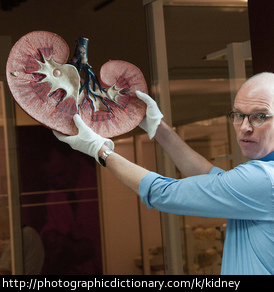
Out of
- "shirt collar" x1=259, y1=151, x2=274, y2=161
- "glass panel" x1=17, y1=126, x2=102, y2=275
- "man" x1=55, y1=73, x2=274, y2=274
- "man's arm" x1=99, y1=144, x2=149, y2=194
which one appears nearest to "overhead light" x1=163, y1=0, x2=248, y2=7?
"glass panel" x1=17, y1=126, x2=102, y2=275

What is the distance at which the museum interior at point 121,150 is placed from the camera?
2.90 meters

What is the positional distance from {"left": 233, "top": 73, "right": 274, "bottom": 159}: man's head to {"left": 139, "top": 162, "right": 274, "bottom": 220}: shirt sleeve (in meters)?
0.10

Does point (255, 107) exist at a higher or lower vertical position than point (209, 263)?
higher

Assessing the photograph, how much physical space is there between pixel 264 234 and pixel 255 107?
1.26 feet

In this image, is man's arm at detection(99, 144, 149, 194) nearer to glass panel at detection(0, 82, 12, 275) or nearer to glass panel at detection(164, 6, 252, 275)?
glass panel at detection(0, 82, 12, 275)

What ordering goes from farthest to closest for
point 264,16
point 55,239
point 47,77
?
point 55,239 < point 264,16 < point 47,77

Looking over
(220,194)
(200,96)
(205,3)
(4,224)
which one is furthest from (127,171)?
(205,3)

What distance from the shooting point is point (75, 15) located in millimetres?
3029

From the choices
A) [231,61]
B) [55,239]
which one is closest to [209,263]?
[55,239]

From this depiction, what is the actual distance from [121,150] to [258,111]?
162 cm

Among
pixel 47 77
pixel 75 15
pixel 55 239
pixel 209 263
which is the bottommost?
pixel 209 263

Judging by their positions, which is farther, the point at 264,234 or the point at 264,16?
the point at 264,16

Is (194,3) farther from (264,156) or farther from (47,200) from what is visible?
(264,156)

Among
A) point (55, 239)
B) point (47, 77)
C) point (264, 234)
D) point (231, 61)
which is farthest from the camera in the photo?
point (55, 239)
